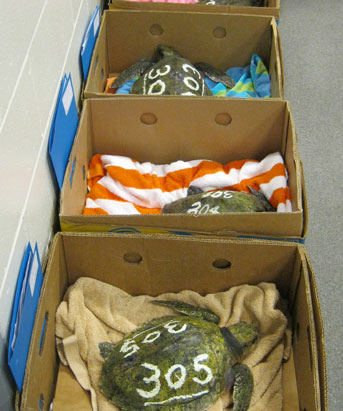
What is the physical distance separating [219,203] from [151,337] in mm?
468

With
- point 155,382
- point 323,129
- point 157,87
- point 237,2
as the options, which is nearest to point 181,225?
point 155,382

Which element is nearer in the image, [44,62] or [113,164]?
[44,62]

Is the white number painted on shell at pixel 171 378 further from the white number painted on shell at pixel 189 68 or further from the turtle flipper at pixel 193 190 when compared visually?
the white number painted on shell at pixel 189 68

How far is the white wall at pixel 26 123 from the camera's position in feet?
3.61

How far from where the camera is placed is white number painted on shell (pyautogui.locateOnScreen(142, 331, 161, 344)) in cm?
129

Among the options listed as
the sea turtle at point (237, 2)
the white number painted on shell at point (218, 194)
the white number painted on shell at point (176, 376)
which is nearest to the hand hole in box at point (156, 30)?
the sea turtle at point (237, 2)

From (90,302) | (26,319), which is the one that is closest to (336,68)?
(90,302)

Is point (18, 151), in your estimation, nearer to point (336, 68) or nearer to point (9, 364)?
point (9, 364)

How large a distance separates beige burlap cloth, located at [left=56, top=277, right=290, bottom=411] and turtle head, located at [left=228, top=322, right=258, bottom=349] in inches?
1.4

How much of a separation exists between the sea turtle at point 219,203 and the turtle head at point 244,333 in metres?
0.33

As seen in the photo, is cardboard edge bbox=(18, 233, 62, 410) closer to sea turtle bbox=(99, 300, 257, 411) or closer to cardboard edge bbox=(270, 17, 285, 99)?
sea turtle bbox=(99, 300, 257, 411)

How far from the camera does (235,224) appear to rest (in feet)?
4.52

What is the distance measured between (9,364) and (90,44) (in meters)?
1.25

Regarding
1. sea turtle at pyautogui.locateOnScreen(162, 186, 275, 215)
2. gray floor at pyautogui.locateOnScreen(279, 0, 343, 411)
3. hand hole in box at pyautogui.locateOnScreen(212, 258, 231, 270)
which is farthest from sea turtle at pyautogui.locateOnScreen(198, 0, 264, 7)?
hand hole in box at pyautogui.locateOnScreen(212, 258, 231, 270)
